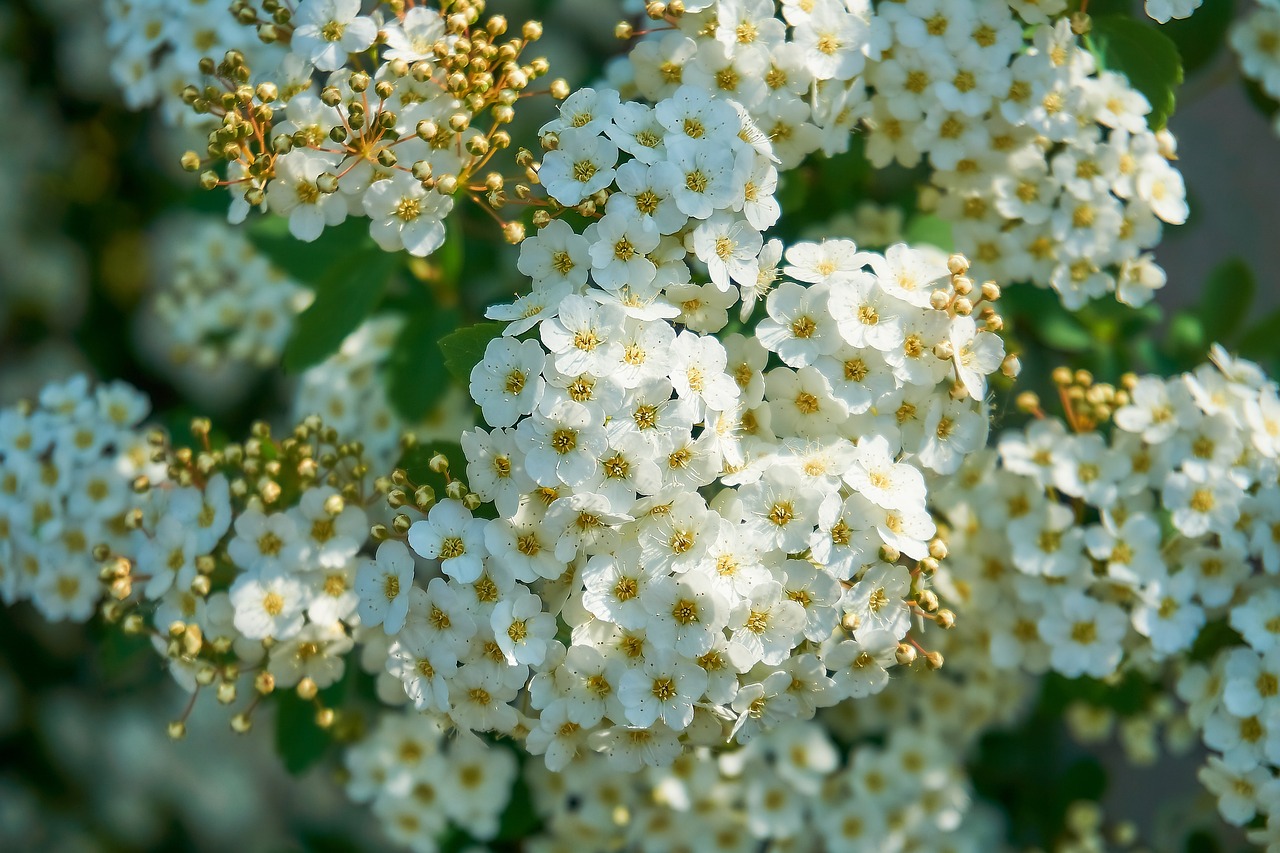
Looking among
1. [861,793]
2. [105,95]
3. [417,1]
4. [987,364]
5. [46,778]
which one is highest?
[987,364]

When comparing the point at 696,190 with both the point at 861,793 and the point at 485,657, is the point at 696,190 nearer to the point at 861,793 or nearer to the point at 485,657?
the point at 485,657

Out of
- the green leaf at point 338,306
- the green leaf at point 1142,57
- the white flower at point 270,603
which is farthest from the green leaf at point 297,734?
the green leaf at point 1142,57

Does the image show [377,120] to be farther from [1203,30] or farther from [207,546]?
[1203,30]

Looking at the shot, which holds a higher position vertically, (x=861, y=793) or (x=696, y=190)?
(x=696, y=190)

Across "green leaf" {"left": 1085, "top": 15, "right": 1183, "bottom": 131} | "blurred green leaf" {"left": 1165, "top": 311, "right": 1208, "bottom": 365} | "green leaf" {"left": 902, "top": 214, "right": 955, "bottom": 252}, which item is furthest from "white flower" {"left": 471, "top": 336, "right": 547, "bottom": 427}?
"blurred green leaf" {"left": 1165, "top": 311, "right": 1208, "bottom": 365}

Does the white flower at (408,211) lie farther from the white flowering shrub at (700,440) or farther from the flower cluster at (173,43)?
the flower cluster at (173,43)

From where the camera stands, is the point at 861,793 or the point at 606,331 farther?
the point at 861,793

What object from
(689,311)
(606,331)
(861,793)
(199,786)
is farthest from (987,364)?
(199,786)

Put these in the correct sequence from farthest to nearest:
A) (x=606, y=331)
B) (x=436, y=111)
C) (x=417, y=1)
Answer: (x=417, y=1), (x=436, y=111), (x=606, y=331)
